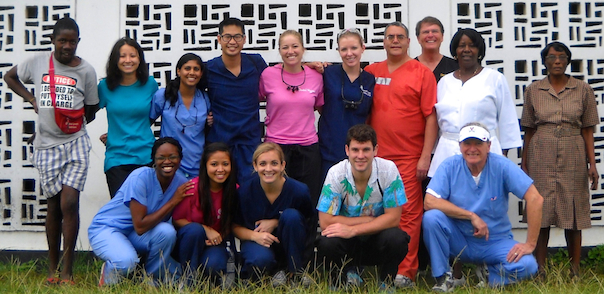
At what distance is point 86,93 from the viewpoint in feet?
18.2

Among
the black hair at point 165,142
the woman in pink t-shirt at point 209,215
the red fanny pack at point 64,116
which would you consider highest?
the red fanny pack at point 64,116

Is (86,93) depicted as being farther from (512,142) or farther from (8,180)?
(512,142)

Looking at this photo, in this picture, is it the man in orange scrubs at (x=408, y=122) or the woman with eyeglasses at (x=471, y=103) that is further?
the man in orange scrubs at (x=408, y=122)

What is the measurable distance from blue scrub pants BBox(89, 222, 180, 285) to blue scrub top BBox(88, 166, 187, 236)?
6 centimetres

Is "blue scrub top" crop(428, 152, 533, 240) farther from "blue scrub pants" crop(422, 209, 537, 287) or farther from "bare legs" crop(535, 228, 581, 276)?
"bare legs" crop(535, 228, 581, 276)

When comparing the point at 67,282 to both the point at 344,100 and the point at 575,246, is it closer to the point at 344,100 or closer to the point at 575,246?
the point at 344,100

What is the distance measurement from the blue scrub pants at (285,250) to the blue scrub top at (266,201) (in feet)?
0.36

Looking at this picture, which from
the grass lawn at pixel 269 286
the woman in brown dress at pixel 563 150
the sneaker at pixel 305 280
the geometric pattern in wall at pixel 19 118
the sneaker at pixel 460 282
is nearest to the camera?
the grass lawn at pixel 269 286

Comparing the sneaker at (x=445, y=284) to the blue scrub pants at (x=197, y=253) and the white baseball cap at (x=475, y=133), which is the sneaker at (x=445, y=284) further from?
the blue scrub pants at (x=197, y=253)

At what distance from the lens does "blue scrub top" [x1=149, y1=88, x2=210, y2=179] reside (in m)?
5.54

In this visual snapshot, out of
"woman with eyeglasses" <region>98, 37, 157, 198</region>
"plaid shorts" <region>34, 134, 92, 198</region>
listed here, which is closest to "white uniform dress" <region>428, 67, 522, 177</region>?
"woman with eyeglasses" <region>98, 37, 157, 198</region>

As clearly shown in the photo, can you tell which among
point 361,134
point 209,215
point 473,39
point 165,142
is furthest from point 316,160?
point 473,39

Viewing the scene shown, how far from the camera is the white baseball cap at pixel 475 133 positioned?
5051mm

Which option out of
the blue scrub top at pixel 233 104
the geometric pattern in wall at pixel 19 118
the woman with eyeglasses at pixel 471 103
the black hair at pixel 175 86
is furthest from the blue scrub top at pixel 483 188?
the geometric pattern in wall at pixel 19 118
